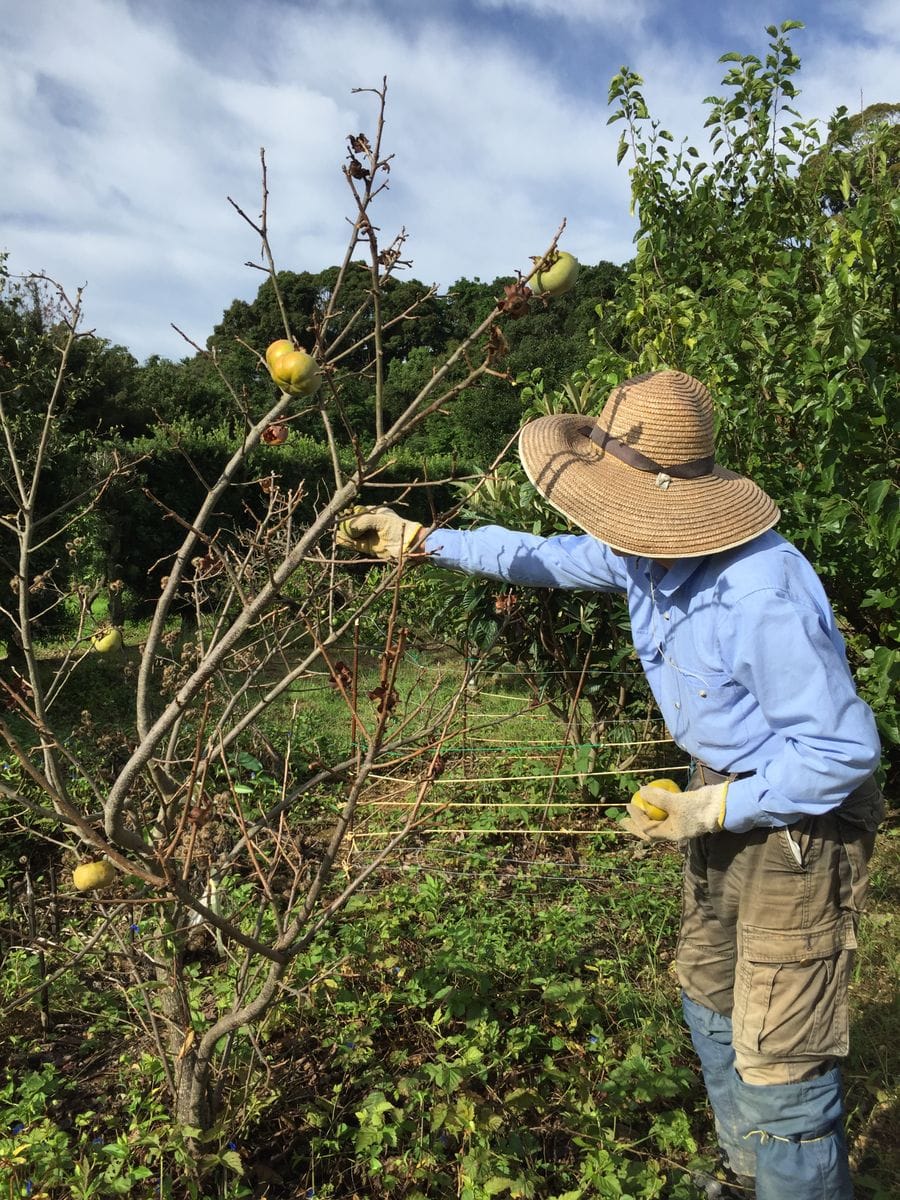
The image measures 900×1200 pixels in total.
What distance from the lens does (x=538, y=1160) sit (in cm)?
189

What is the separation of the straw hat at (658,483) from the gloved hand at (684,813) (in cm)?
51

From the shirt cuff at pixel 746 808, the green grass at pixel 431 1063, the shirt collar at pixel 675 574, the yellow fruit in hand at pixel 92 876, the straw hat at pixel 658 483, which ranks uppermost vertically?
the straw hat at pixel 658 483

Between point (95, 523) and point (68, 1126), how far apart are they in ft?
20.7

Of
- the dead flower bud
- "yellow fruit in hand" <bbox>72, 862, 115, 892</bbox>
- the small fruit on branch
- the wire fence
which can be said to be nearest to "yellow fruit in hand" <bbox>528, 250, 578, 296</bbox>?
the dead flower bud

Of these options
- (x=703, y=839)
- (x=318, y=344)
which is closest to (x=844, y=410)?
(x=703, y=839)

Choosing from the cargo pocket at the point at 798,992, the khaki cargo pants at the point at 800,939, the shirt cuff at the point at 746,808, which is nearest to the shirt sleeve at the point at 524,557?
the shirt cuff at the point at 746,808

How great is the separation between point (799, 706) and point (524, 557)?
835 millimetres

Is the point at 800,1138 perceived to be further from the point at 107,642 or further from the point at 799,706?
the point at 107,642

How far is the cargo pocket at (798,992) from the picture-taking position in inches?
62.9

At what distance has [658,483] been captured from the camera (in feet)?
5.50

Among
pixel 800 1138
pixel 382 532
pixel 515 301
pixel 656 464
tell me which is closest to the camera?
pixel 515 301

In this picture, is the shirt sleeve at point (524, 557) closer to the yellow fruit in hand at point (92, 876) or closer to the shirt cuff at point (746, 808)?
the shirt cuff at point (746, 808)

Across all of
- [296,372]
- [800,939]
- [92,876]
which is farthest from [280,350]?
[800,939]

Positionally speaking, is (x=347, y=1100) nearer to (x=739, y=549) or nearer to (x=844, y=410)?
(x=739, y=549)
